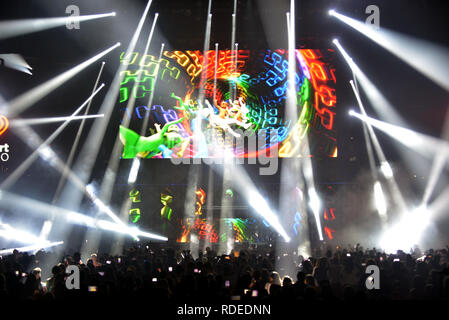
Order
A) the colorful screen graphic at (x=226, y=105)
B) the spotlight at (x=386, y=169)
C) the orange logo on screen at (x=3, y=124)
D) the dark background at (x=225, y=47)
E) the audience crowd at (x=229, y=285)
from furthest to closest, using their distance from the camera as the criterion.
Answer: the spotlight at (x=386, y=169), the orange logo on screen at (x=3, y=124), the colorful screen graphic at (x=226, y=105), the dark background at (x=225, y=47), the audience crowd at (x=229, y=285)

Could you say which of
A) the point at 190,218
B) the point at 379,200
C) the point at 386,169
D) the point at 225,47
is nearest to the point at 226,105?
the point at 225,47

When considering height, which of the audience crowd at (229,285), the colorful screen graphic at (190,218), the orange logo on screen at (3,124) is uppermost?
the orange logo on screen at (3,124)

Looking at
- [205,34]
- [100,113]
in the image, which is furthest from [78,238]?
[205,34]

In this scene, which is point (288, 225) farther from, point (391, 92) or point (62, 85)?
point (62, 85)

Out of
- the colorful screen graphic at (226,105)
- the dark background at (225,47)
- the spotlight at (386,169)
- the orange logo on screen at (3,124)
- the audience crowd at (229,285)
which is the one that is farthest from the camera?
the spotlight at (386,169)

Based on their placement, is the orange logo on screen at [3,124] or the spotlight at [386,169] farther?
the spotlight at [386,169]

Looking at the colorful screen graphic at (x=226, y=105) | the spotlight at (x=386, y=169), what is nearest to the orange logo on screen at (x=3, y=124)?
the colorful screen graphic at (x=226, y=105)

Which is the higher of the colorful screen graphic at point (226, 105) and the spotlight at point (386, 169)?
the colorful screen graphic at point (226, 105)

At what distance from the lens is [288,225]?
14242mm

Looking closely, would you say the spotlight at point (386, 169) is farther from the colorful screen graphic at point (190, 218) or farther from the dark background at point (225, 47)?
the colorful screen graphic at point (190, 218)

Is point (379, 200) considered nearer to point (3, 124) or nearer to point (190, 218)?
point (190, 218)

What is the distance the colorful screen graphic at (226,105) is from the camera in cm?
1379
